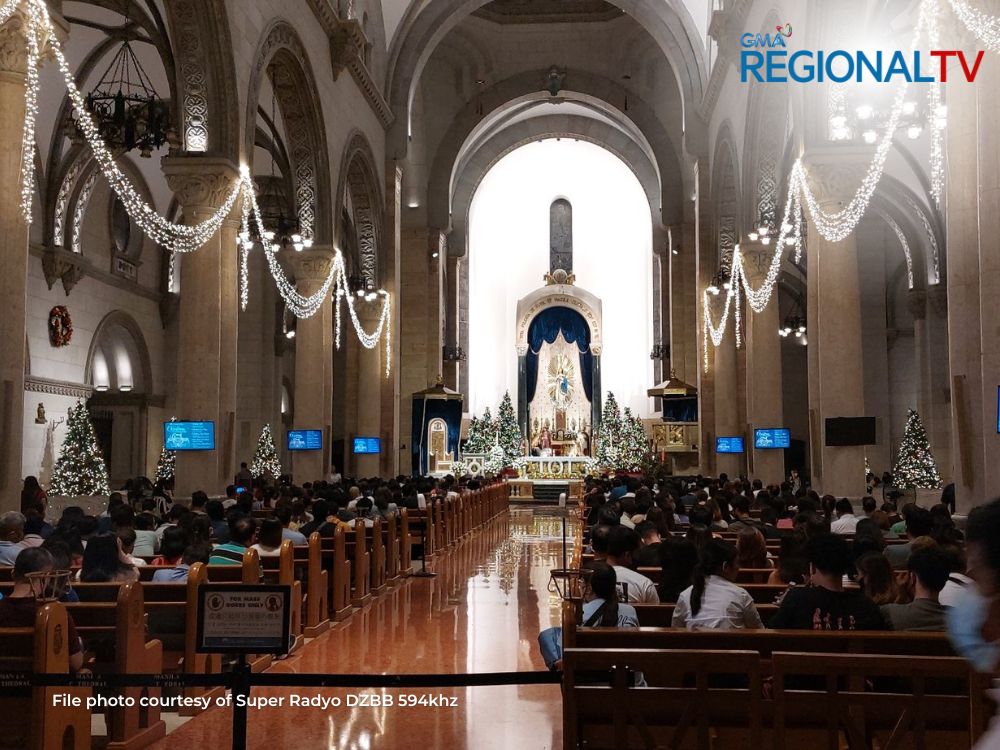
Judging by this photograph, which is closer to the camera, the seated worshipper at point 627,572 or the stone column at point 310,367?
the seated worshipper at point 627,572

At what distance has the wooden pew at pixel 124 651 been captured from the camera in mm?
4535

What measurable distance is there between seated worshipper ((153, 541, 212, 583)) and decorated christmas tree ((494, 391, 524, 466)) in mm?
23778

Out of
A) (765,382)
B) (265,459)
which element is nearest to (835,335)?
(765,382)

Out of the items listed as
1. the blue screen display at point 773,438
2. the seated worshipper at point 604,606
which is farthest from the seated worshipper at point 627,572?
the blue screen display at point 773,438

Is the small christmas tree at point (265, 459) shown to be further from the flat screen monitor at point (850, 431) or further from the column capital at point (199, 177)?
the flat screen monitor at point (850, 431)

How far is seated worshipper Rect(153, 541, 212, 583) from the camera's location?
613cm

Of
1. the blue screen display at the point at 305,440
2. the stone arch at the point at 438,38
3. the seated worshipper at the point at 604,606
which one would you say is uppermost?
the stone arch at the point at 438,38

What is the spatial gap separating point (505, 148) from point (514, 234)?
469cm

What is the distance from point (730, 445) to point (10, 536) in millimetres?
16521

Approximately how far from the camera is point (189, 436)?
1340cm

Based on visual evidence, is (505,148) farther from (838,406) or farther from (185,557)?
(185,557)

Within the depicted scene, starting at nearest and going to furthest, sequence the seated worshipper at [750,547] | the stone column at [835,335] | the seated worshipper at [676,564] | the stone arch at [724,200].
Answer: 1. the seated worshipper at [676,564]
2. the seated worshipper at [750,547]
3. the stone column at [835,335]
4. the stone arch at [724,200]

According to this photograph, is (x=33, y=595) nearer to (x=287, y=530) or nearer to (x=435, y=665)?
(x=435, y=665)

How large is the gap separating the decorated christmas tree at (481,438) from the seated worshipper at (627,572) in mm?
23897
